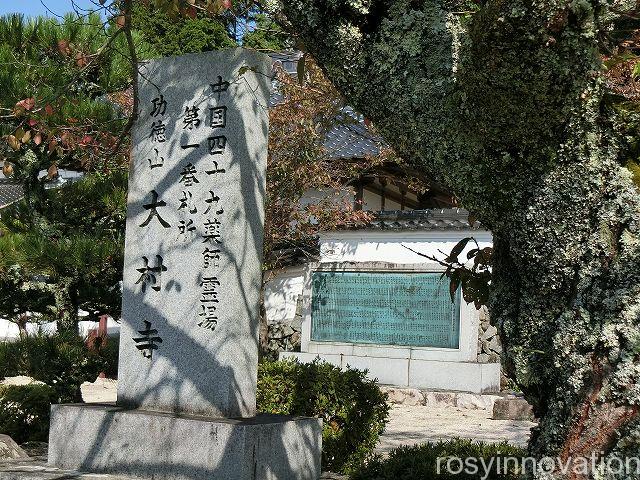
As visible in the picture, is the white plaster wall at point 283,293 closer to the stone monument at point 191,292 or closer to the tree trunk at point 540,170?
the stone monument at point 191,292

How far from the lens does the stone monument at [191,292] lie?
479 cm

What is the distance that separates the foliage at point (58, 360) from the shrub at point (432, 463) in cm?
352

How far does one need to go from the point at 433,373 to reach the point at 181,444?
25.1 feet

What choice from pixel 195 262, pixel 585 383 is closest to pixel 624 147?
pixel 585 383

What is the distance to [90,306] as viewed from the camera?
28.6 feet

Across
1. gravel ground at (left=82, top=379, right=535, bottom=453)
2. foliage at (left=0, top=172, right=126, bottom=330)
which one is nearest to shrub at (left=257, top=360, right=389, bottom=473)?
gravel ground at (left=82, top=379, right=535, bottom=453)

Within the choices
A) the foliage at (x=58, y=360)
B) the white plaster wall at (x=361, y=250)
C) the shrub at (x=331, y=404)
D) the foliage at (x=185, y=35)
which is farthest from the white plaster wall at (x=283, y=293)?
the foliage at (x=185, y=35)

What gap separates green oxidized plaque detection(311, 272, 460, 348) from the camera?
11.9 meters

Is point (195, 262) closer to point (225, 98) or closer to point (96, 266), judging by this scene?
point (225, 98)

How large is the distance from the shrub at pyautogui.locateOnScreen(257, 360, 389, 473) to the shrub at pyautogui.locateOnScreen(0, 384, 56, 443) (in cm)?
262

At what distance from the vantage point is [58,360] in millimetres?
7391

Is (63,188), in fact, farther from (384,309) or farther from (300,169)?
(384,309)

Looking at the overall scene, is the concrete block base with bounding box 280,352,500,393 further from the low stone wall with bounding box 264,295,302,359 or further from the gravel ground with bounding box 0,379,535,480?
the low stone wall with bounding box 264,295,302,359

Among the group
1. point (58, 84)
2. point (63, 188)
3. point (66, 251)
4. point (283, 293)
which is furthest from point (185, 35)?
point (66, 251)
